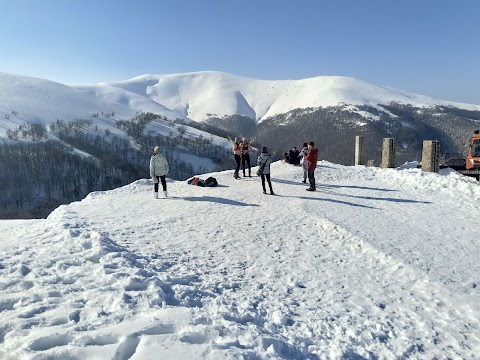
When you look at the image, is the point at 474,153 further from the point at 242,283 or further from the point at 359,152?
the point at 242,283

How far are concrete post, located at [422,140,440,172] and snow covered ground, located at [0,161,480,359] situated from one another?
23.6ft

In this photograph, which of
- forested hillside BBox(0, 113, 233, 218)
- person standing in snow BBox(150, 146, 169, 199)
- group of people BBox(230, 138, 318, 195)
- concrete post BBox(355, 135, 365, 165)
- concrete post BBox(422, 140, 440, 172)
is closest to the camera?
person standing in snow BBox(150, 146, 169, 199)

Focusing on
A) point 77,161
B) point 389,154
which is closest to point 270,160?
point 389,154

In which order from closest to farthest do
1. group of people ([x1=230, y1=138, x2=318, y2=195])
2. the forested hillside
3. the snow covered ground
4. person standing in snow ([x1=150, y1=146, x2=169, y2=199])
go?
the snow covered ground
person standing in snow ([x1=150, y1=146, x2=169, y2=199])
group of people ([x1=230, y1=138, x2=318, y2=195])
the forested hillside

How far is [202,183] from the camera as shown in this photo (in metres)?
15.9

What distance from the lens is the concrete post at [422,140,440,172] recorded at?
59.5 ft

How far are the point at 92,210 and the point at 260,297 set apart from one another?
26.5 feet

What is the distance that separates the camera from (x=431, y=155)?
18.2 metres

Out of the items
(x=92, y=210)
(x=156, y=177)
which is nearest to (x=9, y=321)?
(x=92, y=210)

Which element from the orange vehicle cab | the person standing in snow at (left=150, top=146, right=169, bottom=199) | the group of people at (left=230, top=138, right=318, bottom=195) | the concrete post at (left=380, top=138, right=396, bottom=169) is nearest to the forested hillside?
the group of people at (left=230, top=138, right=318, bottom=195)

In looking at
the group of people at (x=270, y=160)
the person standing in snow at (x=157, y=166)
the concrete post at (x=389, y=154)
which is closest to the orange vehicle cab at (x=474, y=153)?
the concrete post at (x=389, y=154)

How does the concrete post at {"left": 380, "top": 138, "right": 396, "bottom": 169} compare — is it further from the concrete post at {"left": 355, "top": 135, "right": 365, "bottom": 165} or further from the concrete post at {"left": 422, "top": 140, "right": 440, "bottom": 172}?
the concrete post at {"left": 355, "top": 135, "right": 365, "bottom": 165}

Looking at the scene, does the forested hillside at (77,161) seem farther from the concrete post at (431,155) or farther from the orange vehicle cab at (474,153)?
the orange vehicle cab at (474,153)

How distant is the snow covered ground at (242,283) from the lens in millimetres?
4109
